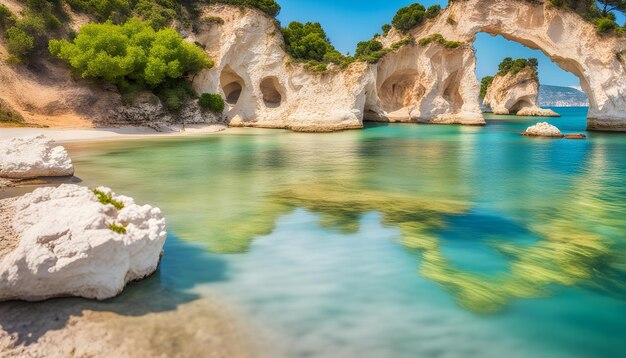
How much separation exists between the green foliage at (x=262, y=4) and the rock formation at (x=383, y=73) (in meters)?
0.64

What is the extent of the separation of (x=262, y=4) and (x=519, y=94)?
53.3 m

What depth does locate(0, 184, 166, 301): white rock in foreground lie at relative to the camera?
168 inches

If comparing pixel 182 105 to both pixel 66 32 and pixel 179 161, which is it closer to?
pixel 66 32

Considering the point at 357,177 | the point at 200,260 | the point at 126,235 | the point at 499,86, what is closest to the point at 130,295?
the point at 126,235

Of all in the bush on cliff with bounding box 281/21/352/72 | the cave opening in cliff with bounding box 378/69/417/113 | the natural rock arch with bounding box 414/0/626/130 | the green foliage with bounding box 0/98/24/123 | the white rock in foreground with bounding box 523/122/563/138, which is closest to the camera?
the green foliage with bounding box 0/98/24/123

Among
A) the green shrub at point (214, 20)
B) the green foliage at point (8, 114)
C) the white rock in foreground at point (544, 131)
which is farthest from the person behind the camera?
the green shrub at point (214, 20)

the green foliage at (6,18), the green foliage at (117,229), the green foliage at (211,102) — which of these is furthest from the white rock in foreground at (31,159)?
the green foliage at (6,18)

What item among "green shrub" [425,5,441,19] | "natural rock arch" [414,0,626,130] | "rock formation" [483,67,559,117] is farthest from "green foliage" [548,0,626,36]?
"rock formation" [483,67,559,117]

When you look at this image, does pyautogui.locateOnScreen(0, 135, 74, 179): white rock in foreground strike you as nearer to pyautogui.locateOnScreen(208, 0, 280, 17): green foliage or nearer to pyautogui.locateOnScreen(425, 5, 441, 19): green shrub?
pyautogui.locateOnScreen(208, 0, 280, 17): green foliage

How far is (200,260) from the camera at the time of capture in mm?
6098

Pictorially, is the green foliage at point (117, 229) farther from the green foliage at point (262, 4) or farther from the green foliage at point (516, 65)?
the green foliage at point (516, 65)

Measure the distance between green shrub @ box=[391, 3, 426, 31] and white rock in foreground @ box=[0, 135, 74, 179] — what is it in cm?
4069

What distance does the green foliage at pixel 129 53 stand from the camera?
27016 mm

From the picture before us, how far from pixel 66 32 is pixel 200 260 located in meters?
32.6
